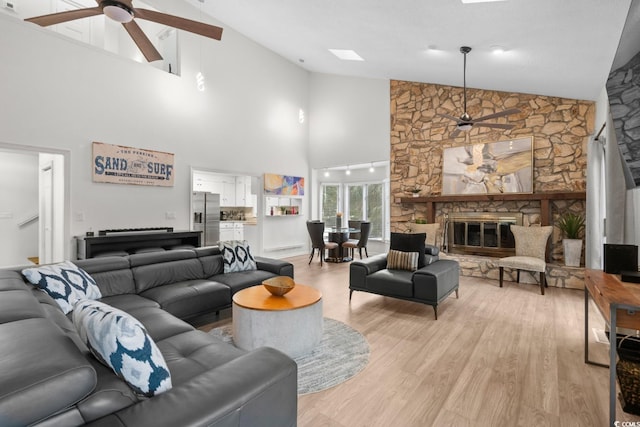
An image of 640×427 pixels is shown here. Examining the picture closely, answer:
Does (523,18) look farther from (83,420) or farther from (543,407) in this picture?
(83,420)

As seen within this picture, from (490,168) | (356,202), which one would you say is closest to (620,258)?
(490,168)

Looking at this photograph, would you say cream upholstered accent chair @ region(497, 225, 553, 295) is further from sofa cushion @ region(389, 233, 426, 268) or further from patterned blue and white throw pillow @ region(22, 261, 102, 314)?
patterned blue and white throw pillow @ region(22, 261, 102, 314)

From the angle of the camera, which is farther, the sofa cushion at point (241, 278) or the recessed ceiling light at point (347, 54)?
the recessed ceiling light at point (347, 54)

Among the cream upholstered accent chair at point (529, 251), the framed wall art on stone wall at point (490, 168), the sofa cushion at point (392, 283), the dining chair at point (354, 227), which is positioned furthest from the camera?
the dining chair at point (354, 227)

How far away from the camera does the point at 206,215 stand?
6445mm

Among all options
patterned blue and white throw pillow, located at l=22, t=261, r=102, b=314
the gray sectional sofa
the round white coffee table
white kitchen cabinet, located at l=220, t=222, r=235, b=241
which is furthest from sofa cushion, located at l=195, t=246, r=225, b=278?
white kitchen cabinet, located at l=220, t=222, r=235, b=241

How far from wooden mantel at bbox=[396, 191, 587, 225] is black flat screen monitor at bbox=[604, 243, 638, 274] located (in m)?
3.22

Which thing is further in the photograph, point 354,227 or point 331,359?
point 354,227

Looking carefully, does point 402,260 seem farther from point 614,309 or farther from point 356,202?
point 356,202

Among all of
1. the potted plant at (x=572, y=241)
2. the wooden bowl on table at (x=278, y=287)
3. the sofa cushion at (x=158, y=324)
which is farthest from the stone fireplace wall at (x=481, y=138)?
the sofa cushion at (x=158, y=324)

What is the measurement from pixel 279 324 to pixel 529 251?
4.58 m

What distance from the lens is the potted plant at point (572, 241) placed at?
4.90m

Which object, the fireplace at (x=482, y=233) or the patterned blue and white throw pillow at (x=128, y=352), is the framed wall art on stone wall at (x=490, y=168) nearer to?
the fireplace at (x=482, y=233)

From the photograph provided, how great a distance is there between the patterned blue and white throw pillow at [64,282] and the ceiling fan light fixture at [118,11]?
82.2 inches
